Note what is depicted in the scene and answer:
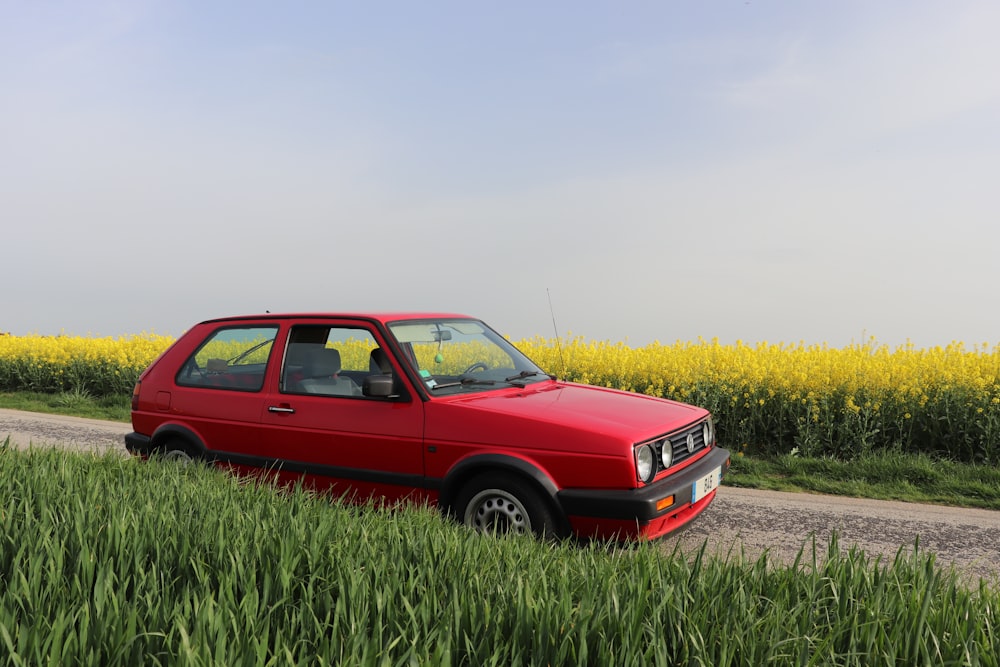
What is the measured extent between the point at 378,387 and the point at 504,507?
1213 mm

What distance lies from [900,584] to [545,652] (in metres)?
1.76

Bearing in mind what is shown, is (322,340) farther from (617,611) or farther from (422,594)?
(617,611)

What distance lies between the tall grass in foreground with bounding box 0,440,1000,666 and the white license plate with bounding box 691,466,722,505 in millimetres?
1452

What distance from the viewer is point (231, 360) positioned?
6.76 metres

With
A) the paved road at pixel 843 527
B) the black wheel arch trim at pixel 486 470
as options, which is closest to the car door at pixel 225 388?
the paved road at pixel 843 527

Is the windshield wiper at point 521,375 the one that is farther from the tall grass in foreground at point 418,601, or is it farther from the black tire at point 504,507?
the tall grass in foreground at point 418,601

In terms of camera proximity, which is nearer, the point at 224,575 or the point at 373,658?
the point at 373,658

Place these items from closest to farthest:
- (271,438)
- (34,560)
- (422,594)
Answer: (422,594) < (34,560) < (271,438)

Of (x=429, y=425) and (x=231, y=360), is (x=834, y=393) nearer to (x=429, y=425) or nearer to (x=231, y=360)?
(x=429, y=425)

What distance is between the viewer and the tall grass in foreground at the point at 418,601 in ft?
8.41

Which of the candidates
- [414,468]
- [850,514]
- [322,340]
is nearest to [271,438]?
[322,340]

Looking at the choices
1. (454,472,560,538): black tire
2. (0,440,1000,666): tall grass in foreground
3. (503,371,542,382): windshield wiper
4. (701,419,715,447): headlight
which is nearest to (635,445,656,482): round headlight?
(454,472,560,538): black tire

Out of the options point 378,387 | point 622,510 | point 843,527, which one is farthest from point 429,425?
point 843,527

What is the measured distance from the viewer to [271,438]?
607 cm
